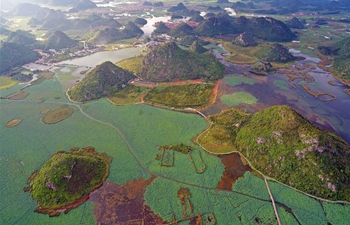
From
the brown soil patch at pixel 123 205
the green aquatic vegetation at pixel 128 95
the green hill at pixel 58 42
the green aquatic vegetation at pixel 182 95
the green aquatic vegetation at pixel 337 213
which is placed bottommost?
the green hill at pixel 58 42

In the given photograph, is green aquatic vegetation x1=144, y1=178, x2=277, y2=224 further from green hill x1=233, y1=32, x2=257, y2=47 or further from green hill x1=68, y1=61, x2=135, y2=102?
green hill x1=233, y1=32, x2=257, y2=47

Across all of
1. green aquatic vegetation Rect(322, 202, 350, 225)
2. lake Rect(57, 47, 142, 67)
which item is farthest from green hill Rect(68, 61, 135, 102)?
green aquatic vegetation Rect(322, 202, 350, 225)

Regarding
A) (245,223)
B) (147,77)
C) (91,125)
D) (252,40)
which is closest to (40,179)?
(91,125)

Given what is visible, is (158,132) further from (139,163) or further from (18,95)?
(18,95)

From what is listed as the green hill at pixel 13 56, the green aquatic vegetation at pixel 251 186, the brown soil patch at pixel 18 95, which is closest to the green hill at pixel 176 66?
the brown soil patch at pixel 18 95

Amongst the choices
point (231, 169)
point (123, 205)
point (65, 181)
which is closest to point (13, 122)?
point (65, 181)

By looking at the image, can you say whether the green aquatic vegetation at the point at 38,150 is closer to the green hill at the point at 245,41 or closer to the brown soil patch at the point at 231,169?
the brown soil patch at the point at 231,169
